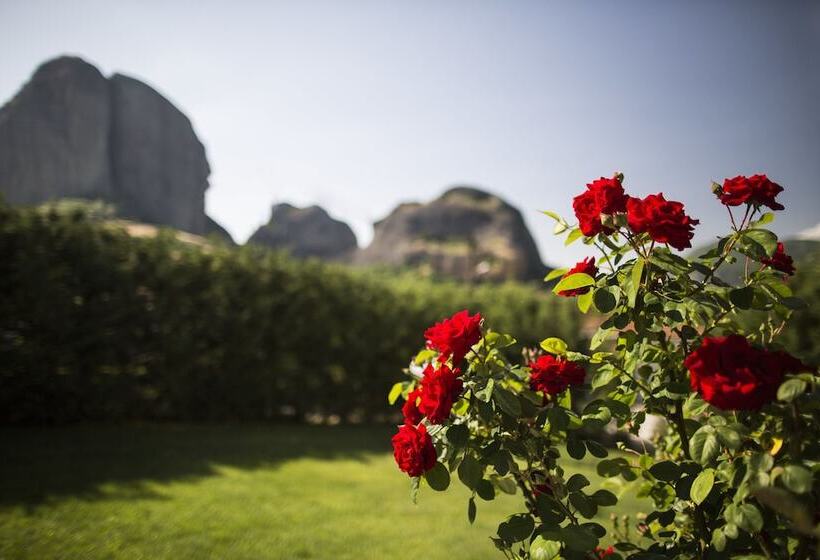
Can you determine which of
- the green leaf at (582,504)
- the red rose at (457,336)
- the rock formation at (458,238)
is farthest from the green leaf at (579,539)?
the rock formation at (458,238)

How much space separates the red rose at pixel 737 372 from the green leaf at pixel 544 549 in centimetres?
67

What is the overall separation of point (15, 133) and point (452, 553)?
33.5m

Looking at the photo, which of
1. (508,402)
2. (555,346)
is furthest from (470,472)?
(555,346)

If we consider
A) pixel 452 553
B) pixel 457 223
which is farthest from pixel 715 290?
pixel 457 223

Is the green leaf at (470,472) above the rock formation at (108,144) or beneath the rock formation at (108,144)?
beneath

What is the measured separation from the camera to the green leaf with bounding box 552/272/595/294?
1.64m

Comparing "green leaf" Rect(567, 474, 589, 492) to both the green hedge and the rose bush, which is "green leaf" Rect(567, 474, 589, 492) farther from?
the green hedge

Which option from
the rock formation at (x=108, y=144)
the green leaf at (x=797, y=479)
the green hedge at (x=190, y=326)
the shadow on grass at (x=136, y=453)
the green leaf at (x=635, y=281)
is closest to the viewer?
the green leaf at (x=797, y=479)

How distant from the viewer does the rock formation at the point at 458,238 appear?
44906 millimetres

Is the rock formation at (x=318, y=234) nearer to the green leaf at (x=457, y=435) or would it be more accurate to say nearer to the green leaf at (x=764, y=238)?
the green leaf at (x=457, y=435)

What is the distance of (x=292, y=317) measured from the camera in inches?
323

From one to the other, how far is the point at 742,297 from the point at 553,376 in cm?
71

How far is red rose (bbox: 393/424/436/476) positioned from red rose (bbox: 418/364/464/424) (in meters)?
0.07

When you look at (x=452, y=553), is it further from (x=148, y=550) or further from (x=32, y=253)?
(x=32, y=253)
